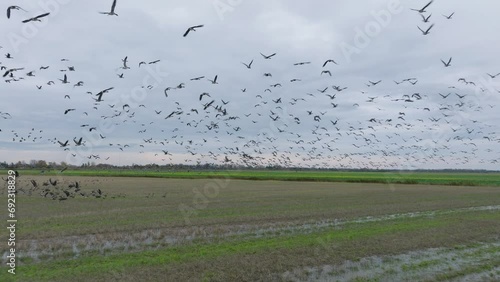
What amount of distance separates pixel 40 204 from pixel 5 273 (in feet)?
75.6

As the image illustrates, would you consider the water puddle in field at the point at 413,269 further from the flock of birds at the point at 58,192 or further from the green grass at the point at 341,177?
the green grass at the point at 341,177

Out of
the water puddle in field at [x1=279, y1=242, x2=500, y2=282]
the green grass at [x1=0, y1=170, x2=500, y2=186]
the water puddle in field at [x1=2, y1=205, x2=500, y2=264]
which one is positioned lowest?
the green grass at [x1=0, y1=170, x2=500, y2=186]

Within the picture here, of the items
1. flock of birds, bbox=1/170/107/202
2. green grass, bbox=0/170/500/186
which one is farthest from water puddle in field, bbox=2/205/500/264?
green grass, bbox=0/170/500/186

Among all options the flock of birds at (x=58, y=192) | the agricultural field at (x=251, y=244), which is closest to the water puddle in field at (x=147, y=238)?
the agricultural field at (x=251, y=244)

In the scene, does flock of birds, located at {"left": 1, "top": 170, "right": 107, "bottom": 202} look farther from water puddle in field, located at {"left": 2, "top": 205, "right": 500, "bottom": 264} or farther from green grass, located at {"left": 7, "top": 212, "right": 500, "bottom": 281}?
green grass, located at {"left": 7, "top": 212, "right": 500, "bottom": 281}

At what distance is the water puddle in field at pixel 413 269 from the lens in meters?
14.0

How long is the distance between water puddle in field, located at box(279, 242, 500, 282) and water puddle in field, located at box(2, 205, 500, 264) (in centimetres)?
610

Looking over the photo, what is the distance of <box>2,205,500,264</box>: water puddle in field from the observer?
1681 cm

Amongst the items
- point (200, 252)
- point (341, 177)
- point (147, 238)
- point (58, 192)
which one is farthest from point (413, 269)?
point (341, 177)

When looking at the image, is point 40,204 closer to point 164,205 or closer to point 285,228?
point 164,205

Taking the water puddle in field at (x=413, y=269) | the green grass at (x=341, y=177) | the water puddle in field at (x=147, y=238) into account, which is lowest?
the green grass at (x=341, y=177)

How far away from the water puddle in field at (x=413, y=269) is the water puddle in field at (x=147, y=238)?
6.10 meters

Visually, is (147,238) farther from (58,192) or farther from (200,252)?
(58,192)

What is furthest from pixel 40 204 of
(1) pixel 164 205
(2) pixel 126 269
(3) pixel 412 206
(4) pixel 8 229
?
(3) pixel 412 206
